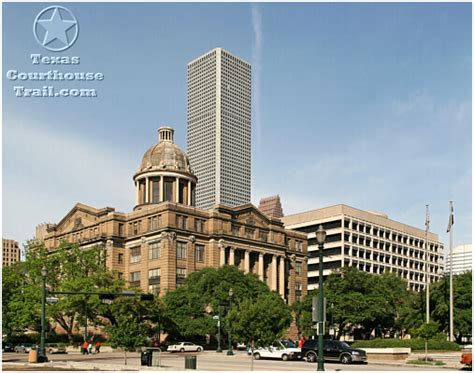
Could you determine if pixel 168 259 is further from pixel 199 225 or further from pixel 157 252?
pixel 199 225

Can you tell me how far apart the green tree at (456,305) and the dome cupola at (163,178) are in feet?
152

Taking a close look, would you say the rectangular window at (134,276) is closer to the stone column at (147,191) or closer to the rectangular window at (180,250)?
the rectangular window at (180,250)

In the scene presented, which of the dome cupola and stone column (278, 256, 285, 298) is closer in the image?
the dome cupola

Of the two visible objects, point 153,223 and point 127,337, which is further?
point 153,223

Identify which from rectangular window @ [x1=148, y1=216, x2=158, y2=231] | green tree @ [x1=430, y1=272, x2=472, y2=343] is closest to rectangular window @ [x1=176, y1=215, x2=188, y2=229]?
rectangular window @ [x1=148, y1=216, x2=158, y2=231]

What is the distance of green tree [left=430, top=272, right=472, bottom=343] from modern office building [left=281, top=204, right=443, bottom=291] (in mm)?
48027

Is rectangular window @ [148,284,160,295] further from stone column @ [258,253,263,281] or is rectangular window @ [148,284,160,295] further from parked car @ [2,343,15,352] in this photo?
parked car @ [2,343,15,352]

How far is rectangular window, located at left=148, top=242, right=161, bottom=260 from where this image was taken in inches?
4090

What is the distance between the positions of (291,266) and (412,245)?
6043 cm

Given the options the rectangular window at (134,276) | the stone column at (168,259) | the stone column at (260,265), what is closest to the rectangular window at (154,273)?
the stone column at (168,259)

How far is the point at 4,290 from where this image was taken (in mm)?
81000

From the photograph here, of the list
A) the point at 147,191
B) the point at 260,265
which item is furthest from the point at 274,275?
the point at 147,191

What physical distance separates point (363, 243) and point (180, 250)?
6307 centimetres

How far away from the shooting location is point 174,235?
10256 centimetres
